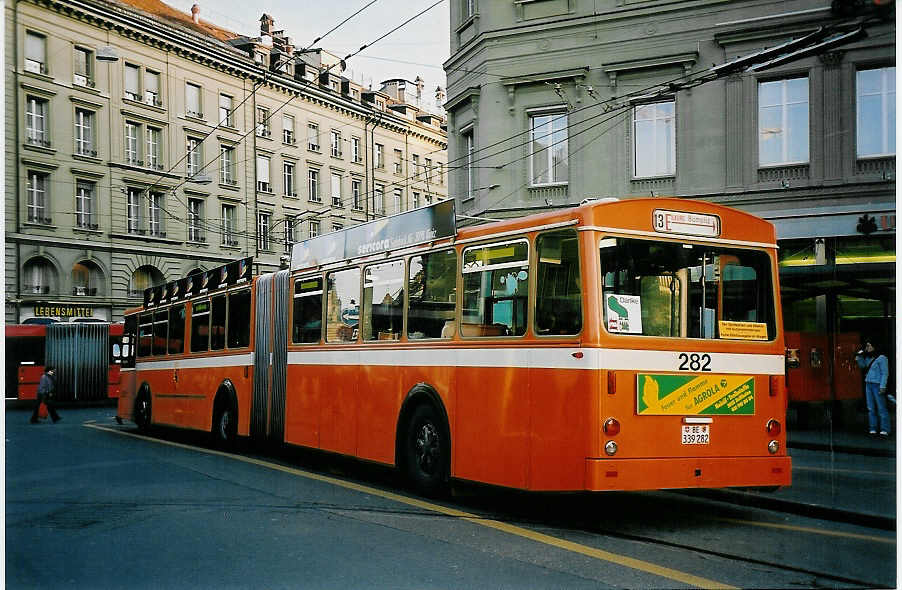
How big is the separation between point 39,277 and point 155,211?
6.11 ft

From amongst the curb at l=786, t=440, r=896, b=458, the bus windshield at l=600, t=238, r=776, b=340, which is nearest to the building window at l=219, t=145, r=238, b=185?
the bus windshield at l=600, t=238, r=776, b=340

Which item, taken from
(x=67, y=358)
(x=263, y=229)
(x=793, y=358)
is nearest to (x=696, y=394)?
(x=263, y=229)

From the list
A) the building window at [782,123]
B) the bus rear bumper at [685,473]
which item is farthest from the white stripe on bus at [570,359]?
the building window at [782,123]

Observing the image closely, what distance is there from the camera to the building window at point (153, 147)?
1080 cm

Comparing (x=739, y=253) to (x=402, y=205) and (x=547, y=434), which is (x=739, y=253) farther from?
(x=402, y=205)

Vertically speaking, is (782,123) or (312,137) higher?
(782,123)

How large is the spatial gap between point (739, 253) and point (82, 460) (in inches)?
380

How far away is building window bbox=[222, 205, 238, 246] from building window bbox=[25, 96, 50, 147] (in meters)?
3.15

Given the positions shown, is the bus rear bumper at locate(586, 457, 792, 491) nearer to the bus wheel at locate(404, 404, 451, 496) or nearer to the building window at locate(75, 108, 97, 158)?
the bus wheel at locate(404, 404, 451, 496)

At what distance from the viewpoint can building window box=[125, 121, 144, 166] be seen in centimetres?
1056

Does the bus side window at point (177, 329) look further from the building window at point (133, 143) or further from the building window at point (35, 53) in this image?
the building window at point (35, 53)

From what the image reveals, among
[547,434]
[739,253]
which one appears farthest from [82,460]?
[739,253]

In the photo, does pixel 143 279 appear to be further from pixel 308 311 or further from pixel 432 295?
pixel 432 295

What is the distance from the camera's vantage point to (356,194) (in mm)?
12430
